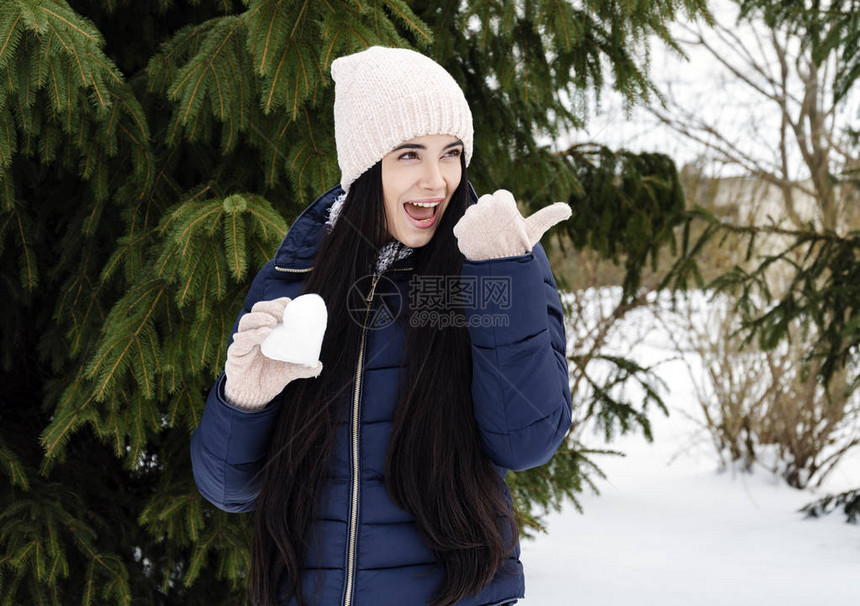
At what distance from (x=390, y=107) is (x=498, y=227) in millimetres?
356

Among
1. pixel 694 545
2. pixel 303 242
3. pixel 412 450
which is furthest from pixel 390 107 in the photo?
pixel 694 545

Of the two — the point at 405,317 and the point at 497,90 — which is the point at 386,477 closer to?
the point at 405,317

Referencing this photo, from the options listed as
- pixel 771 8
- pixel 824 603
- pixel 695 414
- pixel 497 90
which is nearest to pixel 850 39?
pixel 771 8

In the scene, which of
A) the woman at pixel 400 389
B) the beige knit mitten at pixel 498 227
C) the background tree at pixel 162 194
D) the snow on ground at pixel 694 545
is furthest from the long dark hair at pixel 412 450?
the snow on ground at pixel 694 545

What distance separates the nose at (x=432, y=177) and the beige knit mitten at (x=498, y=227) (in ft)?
0.65

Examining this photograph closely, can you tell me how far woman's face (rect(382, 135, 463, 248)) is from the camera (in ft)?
4.94

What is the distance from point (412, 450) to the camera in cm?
143

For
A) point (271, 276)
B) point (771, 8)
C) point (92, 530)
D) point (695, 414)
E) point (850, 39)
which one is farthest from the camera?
point (695, 414)

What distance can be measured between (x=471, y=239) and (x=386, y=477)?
440 millimetres

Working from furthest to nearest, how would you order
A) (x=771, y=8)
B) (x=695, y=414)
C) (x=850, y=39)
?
1. (x=695, y=414)
2. (x=771, y=8)
3. (x=850, y=39)

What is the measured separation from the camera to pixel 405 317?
1526 millimetres

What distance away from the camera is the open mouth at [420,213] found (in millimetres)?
1522

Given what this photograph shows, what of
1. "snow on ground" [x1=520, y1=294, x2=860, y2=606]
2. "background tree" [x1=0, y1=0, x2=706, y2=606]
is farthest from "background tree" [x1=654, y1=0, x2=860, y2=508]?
"background tree" [x1=0, y1=0, x2=706, y2=606]

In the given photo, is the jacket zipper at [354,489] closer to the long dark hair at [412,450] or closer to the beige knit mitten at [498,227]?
the long dark hair at [412,450]
